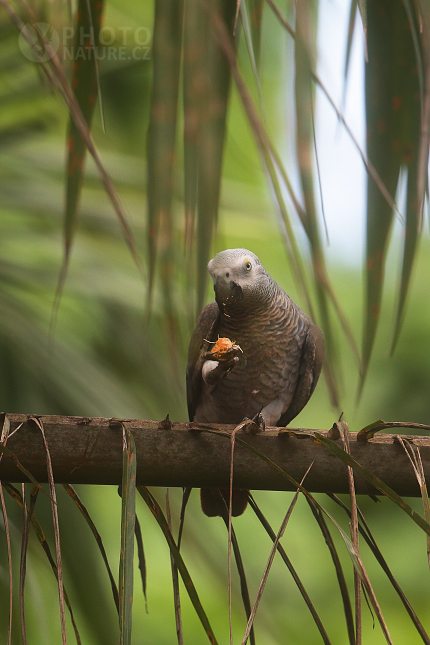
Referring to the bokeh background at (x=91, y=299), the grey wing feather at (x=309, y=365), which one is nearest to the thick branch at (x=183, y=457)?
the bokeh background at (x=91, y=299)

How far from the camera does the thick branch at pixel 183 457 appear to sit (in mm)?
496

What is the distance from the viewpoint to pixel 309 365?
3.74 ft

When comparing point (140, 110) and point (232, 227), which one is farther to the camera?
point (232, 227)

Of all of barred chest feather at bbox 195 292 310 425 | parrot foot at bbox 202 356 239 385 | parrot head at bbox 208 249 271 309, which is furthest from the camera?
barred chest feather at bbox 195 292 310 425

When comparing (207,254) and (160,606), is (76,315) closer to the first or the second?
(207,254)

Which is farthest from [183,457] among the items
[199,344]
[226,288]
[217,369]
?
[199,344]

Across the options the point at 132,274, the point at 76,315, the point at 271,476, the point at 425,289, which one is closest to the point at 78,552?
the point at 271,476

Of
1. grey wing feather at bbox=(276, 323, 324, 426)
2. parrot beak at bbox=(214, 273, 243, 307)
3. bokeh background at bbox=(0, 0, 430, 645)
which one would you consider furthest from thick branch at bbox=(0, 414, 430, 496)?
grey wing feather at bbox=(276, 323, 324, 426)

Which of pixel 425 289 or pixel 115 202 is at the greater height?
pixel 115 202

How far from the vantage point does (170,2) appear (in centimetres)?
37

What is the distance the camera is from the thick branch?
50cm

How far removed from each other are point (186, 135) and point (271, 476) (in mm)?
→ 335

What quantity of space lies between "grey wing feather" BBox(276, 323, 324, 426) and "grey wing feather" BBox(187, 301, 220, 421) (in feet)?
0.67

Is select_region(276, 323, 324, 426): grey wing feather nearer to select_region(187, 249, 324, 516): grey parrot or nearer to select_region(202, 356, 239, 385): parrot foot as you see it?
select_region(187, 249, 324, 516): grey parrot
